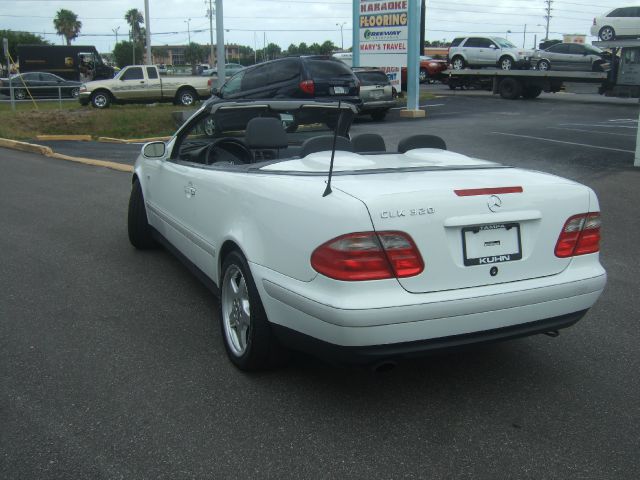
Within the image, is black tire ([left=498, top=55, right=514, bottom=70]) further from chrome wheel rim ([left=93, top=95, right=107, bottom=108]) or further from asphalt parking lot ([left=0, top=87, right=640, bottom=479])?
asphalt parking lot ([left=0, top=87, right=640, bottom=479])

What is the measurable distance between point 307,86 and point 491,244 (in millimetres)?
13481

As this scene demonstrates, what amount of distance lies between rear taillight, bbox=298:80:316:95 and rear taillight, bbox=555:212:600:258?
13155 mm

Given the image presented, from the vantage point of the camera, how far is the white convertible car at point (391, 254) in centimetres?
309

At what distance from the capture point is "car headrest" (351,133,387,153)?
15.1 feet

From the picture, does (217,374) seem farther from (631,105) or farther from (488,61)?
(488,61)

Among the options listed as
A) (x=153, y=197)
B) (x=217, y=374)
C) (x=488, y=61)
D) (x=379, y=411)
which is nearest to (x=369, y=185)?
(x=379, y=411)

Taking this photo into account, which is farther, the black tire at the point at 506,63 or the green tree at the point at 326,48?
the green tree at the point at 326,48

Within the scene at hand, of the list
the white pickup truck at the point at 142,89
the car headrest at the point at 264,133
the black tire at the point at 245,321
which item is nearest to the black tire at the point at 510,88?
the white pickup truck at the point at 142,89

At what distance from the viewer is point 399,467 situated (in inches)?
115

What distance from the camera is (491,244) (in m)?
3.28

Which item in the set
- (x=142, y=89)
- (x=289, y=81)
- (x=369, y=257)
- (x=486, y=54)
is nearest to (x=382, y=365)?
(x=369, y=257)

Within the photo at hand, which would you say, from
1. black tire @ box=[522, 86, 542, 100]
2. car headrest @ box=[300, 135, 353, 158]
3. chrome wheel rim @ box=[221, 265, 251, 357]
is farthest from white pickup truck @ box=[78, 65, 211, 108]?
chrome wheel rim @ box=[221, 265, 251, 357]

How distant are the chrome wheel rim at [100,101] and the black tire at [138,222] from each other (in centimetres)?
2110

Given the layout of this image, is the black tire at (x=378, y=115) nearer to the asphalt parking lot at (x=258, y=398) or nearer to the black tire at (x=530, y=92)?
the black tire at (x=530, y=92)
